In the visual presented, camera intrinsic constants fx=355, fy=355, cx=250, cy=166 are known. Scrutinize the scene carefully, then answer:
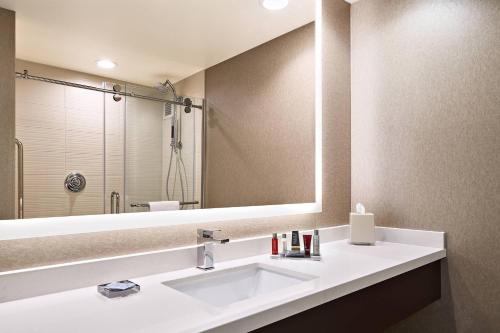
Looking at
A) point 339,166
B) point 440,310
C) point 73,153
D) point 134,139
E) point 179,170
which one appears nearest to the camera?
point 73,153

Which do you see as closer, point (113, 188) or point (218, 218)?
point (113, 188)

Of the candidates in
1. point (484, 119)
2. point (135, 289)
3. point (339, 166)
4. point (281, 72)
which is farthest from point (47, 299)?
point (484, 119)

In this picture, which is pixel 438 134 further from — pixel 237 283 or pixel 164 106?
pixel 164 106

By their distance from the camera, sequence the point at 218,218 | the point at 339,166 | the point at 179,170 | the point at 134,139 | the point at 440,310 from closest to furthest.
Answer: the point at 134,139 < the point at 179,170 < the point at 218,218 < the point at 440,310 < the point at 339,166

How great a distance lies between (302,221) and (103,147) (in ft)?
3.51

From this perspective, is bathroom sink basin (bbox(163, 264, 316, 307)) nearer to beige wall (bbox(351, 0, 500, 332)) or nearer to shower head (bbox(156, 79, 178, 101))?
shower head (bbox(156, 79, 178, 101))

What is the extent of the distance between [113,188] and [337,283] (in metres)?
0.83

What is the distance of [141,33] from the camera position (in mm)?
1343

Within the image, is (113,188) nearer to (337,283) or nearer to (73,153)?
(73,153)

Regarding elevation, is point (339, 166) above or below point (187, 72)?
below

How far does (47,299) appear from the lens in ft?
3.37

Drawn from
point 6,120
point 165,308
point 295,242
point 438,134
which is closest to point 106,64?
point 6,120

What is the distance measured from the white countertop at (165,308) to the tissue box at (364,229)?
0.47 m

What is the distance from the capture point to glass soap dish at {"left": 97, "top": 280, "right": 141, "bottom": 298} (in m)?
1.05
